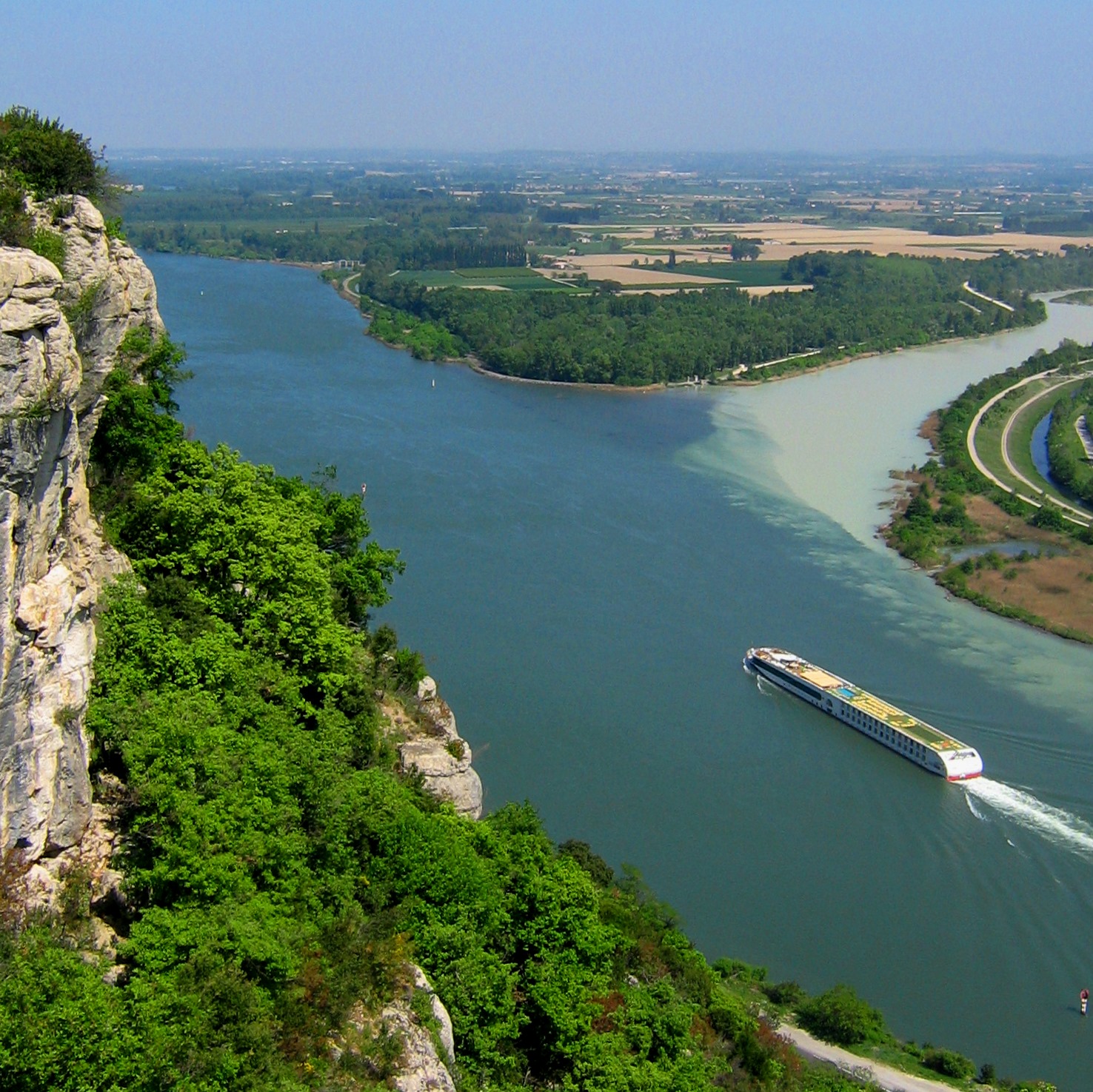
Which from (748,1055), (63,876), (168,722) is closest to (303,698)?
(168,722)

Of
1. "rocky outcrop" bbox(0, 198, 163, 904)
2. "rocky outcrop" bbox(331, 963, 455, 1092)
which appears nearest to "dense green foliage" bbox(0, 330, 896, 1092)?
"rocky outcrop" bbox(331, 963, 455, 1092)

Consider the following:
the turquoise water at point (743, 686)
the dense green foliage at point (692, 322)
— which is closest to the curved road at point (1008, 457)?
the turquoise water at point (743, 686)

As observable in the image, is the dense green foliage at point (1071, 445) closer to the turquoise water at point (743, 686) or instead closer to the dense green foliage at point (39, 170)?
the turquoise water at point (743, 686)

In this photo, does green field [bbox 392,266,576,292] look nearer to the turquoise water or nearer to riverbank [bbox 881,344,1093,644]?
the turquoise water

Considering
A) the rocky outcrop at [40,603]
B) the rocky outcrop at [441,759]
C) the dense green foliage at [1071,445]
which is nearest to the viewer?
the rocky outcrop at [40,603]

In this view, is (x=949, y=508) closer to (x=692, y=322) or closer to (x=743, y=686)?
(x=743, y=686)

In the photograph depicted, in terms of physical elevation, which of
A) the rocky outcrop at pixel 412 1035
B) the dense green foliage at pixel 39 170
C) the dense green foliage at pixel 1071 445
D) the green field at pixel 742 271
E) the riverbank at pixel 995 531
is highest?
the dense green foliage at pixel 39 170

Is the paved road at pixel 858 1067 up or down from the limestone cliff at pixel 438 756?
down

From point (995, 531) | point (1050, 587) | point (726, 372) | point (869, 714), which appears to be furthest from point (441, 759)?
point (726, 372)
